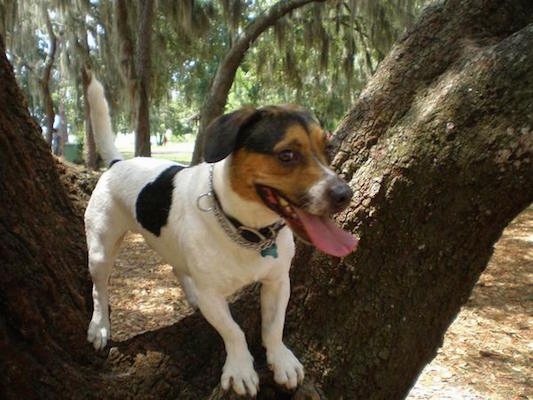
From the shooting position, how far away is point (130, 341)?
2439 mm

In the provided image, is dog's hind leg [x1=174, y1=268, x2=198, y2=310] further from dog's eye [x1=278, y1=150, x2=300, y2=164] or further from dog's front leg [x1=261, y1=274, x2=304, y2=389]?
dog's eye [x1=278, y1=150, x2=300, y2=164]

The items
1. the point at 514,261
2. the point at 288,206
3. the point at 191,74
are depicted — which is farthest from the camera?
the point at 191,74

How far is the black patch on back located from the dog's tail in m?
0.54

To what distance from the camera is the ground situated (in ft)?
12.4

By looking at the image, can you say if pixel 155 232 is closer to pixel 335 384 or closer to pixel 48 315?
pixel 48 315

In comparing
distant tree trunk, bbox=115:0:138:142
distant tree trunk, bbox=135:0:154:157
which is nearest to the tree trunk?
distant tree trunk, bbox=135:0:154:157

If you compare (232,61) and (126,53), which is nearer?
(126,53)

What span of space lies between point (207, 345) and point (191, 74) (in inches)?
582

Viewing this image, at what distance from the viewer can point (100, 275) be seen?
2527 millimetres

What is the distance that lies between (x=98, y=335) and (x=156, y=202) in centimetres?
62

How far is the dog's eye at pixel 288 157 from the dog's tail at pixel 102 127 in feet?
4.30

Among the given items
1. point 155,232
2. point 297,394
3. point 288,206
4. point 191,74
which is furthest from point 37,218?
point 191,74

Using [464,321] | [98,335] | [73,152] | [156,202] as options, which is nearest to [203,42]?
[464,321]

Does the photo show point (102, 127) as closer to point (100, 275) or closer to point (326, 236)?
point (100, 275)
